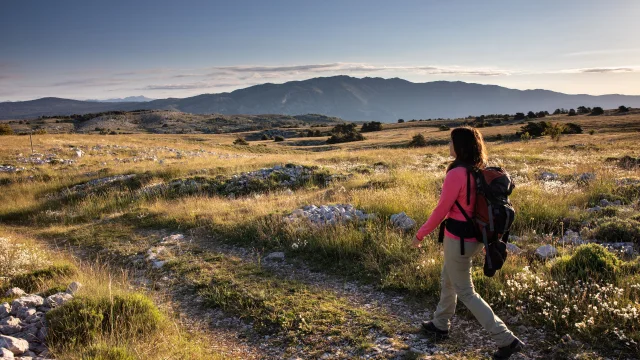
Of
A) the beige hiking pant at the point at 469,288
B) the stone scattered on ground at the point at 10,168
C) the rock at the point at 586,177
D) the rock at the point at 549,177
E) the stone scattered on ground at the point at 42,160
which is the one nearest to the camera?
the beige hiking pant at the point at 469,288

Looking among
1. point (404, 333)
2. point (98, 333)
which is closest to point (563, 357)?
point (404, 333)

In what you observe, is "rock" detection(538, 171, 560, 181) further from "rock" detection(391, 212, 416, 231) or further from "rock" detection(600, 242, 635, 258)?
"rock" detection(391, 212, 416, 231)

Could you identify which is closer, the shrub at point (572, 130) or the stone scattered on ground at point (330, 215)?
the stone scattered on ground at point (330, 215)

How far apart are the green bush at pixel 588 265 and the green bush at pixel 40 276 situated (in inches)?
345

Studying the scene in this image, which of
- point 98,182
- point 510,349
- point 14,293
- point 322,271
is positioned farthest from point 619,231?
point 98,182

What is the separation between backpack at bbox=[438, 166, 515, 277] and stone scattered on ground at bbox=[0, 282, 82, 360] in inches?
195

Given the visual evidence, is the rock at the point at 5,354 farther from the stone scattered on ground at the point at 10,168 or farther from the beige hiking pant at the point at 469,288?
the stone scattered on ground at the point at 10,168

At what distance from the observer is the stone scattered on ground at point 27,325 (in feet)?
13.1

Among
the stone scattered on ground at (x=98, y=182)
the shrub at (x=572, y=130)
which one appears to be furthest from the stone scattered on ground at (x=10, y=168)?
the shrub at (x=572, y=130)

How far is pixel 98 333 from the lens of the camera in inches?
181

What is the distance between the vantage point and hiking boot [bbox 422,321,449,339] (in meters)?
4.85

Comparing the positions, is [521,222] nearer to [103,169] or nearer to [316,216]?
[316,216]

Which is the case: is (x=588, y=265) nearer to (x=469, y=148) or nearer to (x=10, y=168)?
(x=469, y=148)

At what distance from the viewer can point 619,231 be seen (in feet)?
25.0
